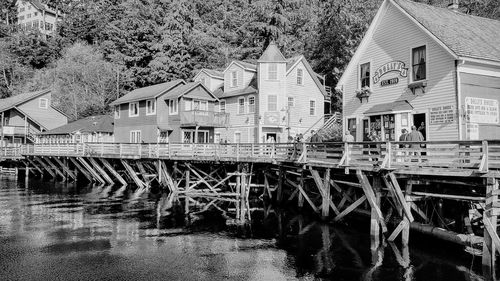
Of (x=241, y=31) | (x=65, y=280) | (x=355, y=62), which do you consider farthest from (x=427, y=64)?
(x=241, y=31)

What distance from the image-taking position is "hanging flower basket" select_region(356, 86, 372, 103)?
71.4ft

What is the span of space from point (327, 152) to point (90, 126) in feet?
110

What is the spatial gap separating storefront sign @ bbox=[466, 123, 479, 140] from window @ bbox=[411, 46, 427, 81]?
3203 mm

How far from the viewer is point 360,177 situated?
15234 mm

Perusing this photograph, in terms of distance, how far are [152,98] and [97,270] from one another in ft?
88.8

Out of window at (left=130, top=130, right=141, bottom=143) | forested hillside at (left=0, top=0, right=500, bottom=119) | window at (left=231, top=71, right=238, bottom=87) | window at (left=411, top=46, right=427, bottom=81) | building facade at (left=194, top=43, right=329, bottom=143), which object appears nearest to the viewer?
window at (left=411, top=46, right=427, bottom=81)

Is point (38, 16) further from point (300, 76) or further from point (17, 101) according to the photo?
point (300, 76)

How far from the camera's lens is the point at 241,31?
190 ft

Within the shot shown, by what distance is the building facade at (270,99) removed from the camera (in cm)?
3541

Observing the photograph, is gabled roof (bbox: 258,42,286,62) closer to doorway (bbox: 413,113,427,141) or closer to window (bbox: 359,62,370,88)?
window (bbox: 359,62,370,88)

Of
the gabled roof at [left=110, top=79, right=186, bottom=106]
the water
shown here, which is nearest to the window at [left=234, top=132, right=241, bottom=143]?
the gabled roof at [left=110, top=79, right=186, bottom=106]

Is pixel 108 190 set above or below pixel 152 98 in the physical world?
below

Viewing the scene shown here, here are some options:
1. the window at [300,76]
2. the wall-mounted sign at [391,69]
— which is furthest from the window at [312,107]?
the wall-mounted sign at [391,69]

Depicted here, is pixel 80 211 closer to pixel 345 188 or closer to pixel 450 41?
pixel 345 188
